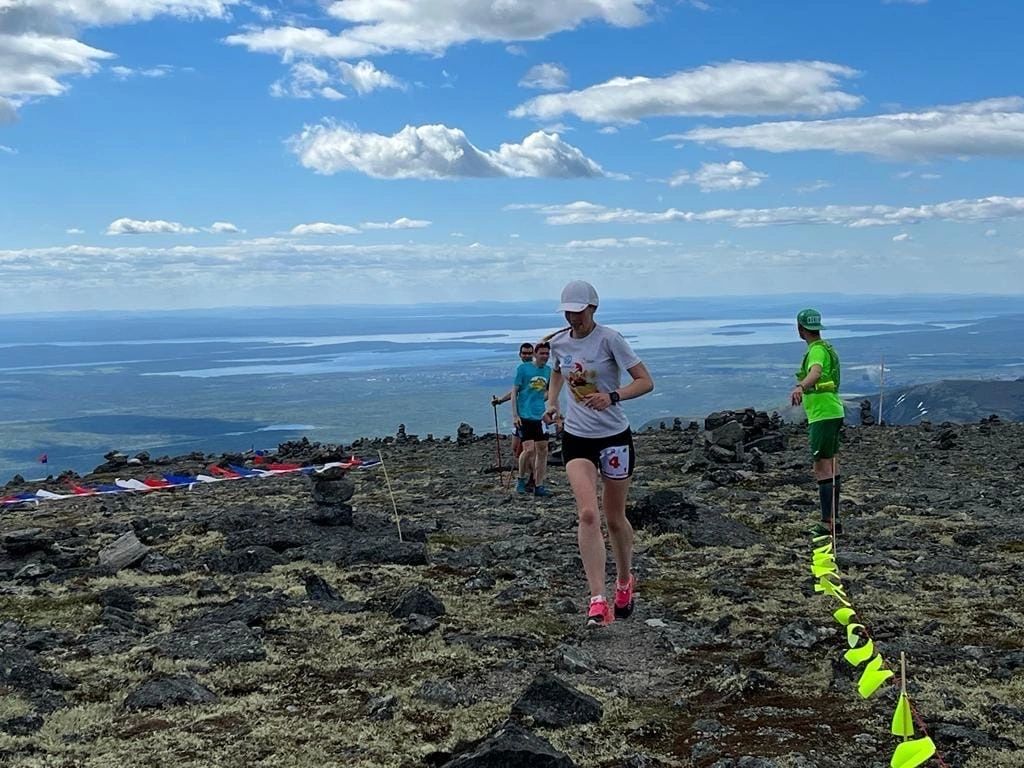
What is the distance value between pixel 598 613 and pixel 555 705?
7.48 feet

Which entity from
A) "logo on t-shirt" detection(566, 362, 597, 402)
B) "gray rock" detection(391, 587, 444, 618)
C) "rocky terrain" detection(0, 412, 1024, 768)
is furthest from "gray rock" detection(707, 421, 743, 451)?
"logo on t-shirt" detection(566, 362, 597, 402)

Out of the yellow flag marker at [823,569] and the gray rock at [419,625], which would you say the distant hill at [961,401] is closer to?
the yellow flag marker at [823,569]

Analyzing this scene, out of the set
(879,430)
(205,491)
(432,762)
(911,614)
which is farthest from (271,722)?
(879,430)

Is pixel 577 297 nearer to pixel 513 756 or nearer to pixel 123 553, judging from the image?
pixel 513 756

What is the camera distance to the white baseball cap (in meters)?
8.20

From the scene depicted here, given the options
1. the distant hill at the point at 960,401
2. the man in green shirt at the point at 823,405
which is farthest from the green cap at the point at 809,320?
the distant hill at the point at 960,401

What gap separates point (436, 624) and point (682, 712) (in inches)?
109

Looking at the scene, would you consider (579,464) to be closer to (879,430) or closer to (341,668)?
(341,668)

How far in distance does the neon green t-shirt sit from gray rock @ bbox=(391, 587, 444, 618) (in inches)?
221

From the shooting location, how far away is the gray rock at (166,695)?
6566mm

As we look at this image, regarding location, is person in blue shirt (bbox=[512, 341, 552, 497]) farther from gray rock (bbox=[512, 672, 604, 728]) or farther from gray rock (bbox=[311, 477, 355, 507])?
gray rock (bbox=[512, 672, 604, 728])

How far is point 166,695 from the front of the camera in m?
6.63

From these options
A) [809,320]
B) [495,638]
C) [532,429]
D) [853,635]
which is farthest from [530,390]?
[853,635]

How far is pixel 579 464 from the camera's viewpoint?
8.48 metres
